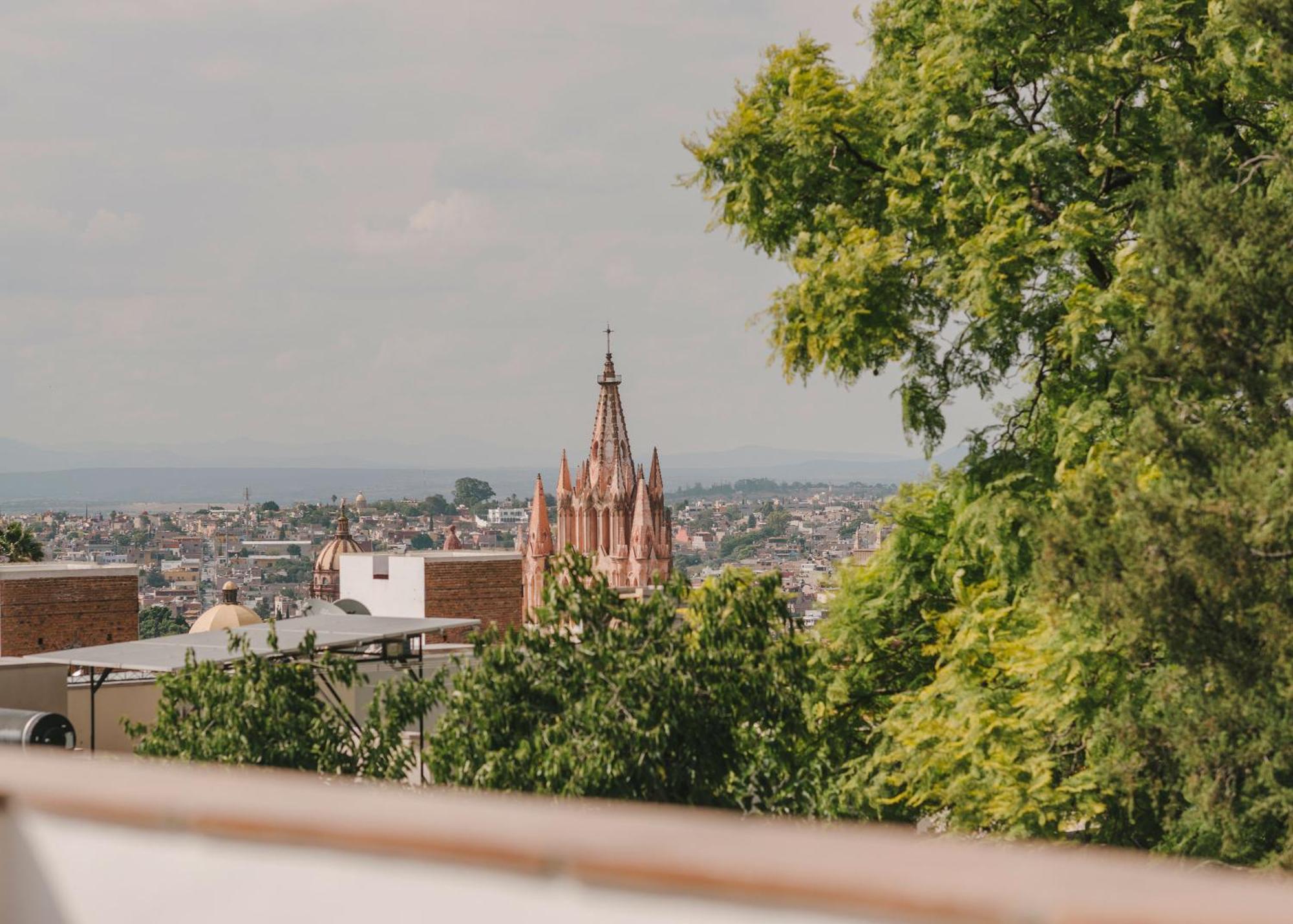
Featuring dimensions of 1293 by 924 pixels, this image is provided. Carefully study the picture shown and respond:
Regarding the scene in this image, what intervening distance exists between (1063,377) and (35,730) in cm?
942

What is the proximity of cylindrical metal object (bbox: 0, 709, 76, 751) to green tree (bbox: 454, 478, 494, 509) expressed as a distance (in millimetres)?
169997

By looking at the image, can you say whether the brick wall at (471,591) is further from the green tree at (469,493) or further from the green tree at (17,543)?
the green tree at (469,493)

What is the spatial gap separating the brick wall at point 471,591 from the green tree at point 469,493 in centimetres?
15133

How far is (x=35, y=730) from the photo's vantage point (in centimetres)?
1364

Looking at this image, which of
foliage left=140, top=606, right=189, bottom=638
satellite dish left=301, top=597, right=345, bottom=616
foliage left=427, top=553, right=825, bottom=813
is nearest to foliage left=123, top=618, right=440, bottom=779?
foliage left=427, top=553, right=825, bottom=813

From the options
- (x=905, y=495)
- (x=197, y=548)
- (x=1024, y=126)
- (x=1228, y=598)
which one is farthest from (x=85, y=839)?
(x=197, y=548)

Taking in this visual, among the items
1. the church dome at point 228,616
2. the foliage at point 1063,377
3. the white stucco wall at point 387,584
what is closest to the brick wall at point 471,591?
the white stucco wall at point 387,584

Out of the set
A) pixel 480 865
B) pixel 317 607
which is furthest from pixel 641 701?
pixel 317 607

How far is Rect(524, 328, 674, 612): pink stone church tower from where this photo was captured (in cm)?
7331

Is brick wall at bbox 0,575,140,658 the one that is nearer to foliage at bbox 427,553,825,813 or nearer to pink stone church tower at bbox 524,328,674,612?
foliage at bbox 427,553,825,813

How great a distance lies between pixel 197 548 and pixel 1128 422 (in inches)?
5661

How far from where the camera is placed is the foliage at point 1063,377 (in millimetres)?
9570

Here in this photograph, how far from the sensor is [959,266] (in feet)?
38.4

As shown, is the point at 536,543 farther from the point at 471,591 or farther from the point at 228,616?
the point at 228,616
